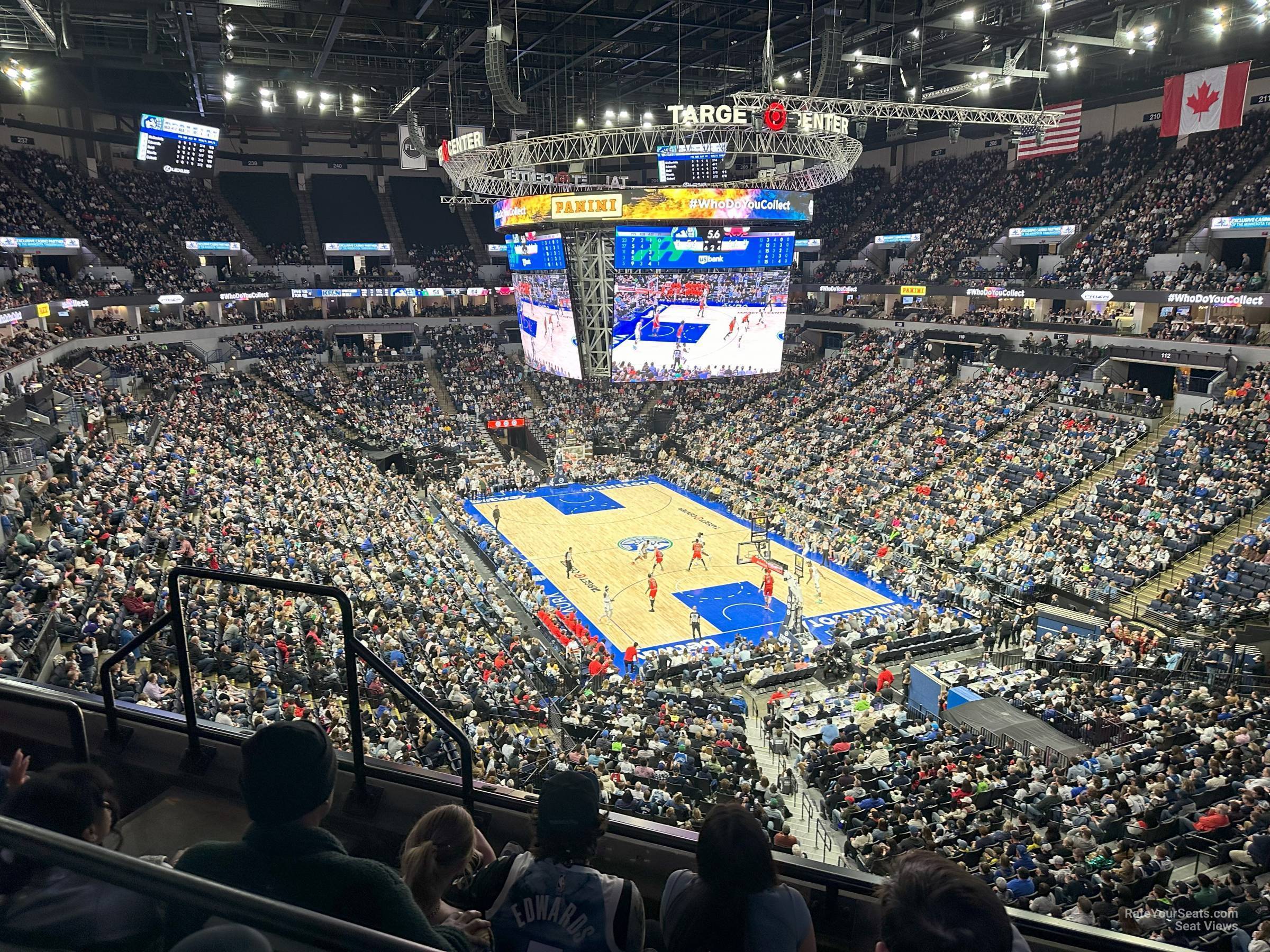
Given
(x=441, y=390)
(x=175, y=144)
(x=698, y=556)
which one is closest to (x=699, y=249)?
(x=698, y=556)

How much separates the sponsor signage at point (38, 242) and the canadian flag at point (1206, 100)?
4326 cm

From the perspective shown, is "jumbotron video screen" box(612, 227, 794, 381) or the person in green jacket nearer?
the person in green jacket

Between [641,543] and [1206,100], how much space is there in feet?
73.2

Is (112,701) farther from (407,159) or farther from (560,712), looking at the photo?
(407,159)

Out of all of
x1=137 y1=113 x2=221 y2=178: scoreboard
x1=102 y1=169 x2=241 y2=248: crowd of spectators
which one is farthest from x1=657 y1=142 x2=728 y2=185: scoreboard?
x1=102 y1=169 x2=241 y2=248: crowd of spectators

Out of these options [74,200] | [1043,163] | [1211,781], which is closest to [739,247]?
[1043,163]

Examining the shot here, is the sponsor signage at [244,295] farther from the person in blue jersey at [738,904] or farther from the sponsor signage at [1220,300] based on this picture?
the person in blue jersey at [738,904]

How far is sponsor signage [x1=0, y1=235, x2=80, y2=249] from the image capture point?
1372 inches

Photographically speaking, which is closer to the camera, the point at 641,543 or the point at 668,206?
the point at 668,206

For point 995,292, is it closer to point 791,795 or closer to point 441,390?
point 441,390

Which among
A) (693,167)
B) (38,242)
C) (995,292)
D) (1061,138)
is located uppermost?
(1061,138)

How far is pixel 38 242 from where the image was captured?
1431 inches

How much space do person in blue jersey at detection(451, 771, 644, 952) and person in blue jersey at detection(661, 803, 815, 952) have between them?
0.18m

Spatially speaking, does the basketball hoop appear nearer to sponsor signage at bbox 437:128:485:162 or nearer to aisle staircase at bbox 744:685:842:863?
aisle staircase at bbox 744:685:842:863
